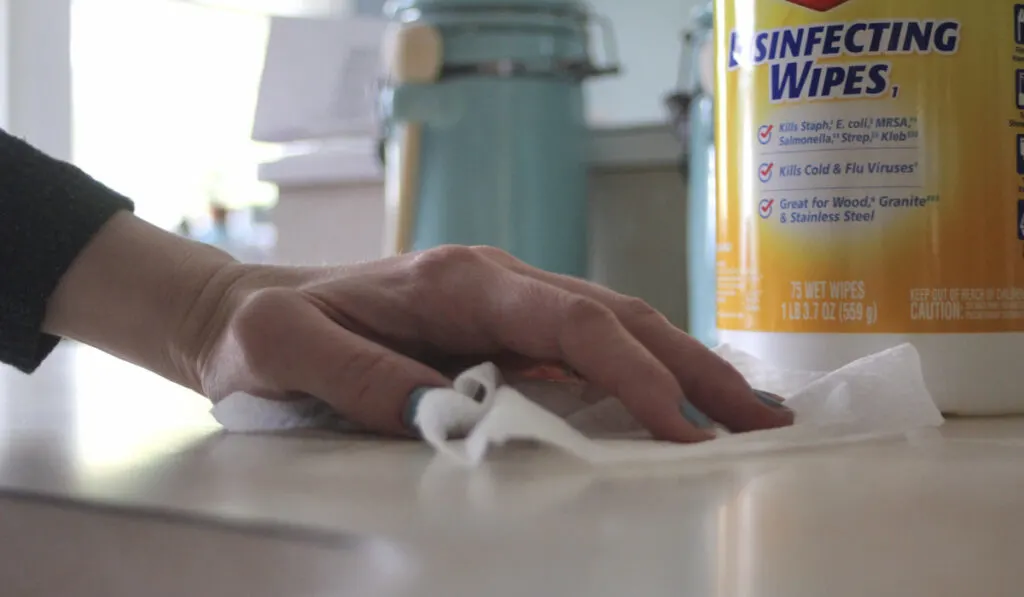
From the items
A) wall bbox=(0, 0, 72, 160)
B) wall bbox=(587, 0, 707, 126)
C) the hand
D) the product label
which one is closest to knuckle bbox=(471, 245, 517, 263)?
the hand

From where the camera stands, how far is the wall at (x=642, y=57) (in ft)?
4.44

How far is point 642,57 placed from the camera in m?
1.39

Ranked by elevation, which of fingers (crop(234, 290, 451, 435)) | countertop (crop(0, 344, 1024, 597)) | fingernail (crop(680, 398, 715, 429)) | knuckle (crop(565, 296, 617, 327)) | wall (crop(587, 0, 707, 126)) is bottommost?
countertop (crop(0, 344, 1024, 597))

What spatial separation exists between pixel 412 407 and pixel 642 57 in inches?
44.8

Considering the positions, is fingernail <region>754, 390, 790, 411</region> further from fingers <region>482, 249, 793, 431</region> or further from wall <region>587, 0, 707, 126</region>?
wall <region>587, 0, 707, 126</region>

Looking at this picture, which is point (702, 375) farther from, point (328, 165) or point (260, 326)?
point (328, 165)

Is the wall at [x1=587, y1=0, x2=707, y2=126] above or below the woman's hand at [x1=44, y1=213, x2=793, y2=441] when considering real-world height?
above

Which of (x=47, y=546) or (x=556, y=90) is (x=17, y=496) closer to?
(x=47, y=546)

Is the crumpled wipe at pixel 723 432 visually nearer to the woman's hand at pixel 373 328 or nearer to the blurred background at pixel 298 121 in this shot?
the woman's hand at pixel 373 328

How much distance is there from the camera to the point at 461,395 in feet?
1.04

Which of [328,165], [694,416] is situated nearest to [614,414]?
[694,416]

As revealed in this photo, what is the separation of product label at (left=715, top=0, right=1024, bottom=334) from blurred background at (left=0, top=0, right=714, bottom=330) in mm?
362

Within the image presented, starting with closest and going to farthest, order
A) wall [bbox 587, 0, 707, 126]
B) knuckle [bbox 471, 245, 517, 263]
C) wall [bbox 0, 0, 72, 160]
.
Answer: knuckle [bbox 471, 245, 517, 263]
wall [bbox 587, 0, 707, 126]
wall [bbox 0, 0, 72, 160]

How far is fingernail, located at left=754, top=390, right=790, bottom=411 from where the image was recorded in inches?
13.7
